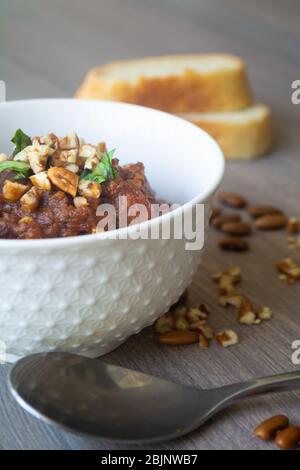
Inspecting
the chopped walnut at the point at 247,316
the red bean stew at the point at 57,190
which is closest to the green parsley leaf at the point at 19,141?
the red bean stew at the point at 57,190

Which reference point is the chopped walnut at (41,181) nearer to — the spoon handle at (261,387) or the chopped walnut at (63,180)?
the chopped walnut at (63,180)

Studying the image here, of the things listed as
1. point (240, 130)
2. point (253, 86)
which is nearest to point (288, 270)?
point (240, 130)

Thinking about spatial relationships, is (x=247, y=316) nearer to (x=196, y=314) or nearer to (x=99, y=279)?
(x=196, y=314)

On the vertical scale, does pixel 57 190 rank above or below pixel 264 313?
above

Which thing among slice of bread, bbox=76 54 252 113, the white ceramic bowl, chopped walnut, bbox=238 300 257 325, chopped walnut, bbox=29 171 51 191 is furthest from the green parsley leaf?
slice of bread, bbox=76 54 252 113

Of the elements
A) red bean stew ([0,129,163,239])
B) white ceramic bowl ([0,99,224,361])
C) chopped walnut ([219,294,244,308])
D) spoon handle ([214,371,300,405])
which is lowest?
chopped walnut ([219,294,244,308])

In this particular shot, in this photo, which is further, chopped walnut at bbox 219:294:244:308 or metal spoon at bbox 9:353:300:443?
chopped walnut at bbox 219:294:244:308

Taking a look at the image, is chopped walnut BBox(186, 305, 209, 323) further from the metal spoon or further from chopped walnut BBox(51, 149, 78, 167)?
chopped walnut BBox(51, 149, 78, 167)
